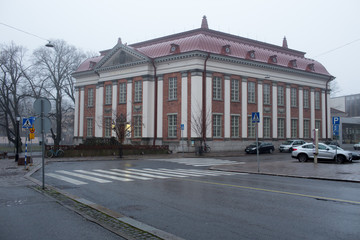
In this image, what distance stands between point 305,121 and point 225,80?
53.4 ft

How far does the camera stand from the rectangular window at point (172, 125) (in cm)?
4034

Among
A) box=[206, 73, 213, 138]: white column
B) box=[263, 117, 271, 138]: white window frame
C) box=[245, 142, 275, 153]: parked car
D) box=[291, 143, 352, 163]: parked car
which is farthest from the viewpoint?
box=[263, 117, 271, 138]: white window frame

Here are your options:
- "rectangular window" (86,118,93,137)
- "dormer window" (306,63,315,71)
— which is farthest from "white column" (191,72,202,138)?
"dormer window" (306,63,315,71)

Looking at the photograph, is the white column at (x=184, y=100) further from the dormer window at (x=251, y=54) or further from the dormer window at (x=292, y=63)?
the dormer window at (x=292, y=63)

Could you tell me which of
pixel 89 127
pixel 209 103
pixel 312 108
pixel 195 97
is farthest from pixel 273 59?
pixel 89 127

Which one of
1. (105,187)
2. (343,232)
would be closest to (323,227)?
(343,232)

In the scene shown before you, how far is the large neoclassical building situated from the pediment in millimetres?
Result: 121

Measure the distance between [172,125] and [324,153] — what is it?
19.9 metres

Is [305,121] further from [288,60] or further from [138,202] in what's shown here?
[138,202]

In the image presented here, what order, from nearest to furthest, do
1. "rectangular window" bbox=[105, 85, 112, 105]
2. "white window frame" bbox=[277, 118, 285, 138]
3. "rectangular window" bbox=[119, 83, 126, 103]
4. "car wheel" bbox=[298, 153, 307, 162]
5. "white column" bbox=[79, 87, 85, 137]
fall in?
1. "car wheel" bbox=[298, 153, 307, 162]
2. "rectangular window" bbox=[119, 83, 126, 103]
3. "white window frame" bbox=[277, 118, 285, 138]
4. "rectangular window" bbox=[105, 85, 112, 105]
5. "white column" bbox=[79, 87, 85, 137]

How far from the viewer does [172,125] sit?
4056 centimetres

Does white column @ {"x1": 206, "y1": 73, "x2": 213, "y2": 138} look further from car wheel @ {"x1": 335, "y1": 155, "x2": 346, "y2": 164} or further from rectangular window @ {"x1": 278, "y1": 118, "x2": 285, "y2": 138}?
car wheel @ {"x1": 335, "y1": 155, "x2": 346, "y2": 164}

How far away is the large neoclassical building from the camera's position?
1547 inches

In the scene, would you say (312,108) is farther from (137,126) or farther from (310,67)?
(137,126)
